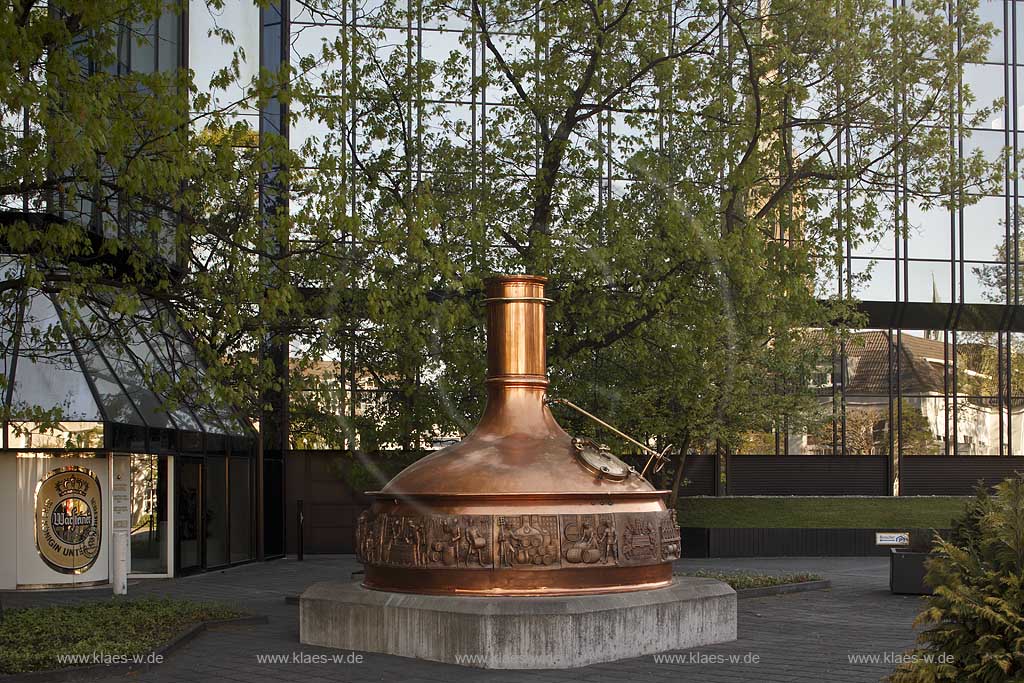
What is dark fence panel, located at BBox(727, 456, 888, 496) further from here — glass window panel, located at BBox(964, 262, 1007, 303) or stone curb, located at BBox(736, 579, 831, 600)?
stone curb, located at BBox(736, 579, 831, 600)

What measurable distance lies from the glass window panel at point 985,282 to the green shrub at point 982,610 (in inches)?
1306

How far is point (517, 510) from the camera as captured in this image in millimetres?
11758

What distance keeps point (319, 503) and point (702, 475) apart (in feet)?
37.3

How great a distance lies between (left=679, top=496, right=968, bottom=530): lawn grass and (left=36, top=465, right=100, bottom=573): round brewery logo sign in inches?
615

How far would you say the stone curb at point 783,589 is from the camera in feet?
61.9

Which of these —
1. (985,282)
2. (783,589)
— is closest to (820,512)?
(985,282)

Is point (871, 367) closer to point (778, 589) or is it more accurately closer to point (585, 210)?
point (778, 589)

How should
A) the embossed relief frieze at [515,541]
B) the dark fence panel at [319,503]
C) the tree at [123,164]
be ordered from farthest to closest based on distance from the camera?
the dark fence panel at [319,503] → the embossed relief frieze at [515,541] → the tree at [123,164]

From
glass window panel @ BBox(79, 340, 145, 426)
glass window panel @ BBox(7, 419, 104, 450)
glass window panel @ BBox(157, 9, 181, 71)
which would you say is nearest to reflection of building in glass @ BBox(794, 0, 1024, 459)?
glass window panel @ BBox(157, 9, 181, 71)

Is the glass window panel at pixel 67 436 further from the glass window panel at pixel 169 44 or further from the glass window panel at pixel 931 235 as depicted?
the glass window panel at pixel 931 235

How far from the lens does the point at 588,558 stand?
11.8 meters

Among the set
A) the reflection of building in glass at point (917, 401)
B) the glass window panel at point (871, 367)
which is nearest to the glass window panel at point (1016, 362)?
the reflection of building in glass at point (917, 401)

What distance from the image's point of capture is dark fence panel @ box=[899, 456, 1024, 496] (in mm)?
38281

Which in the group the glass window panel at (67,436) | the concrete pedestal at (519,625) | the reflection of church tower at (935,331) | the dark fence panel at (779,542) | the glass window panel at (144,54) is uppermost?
the glass window panel at (144,54)
